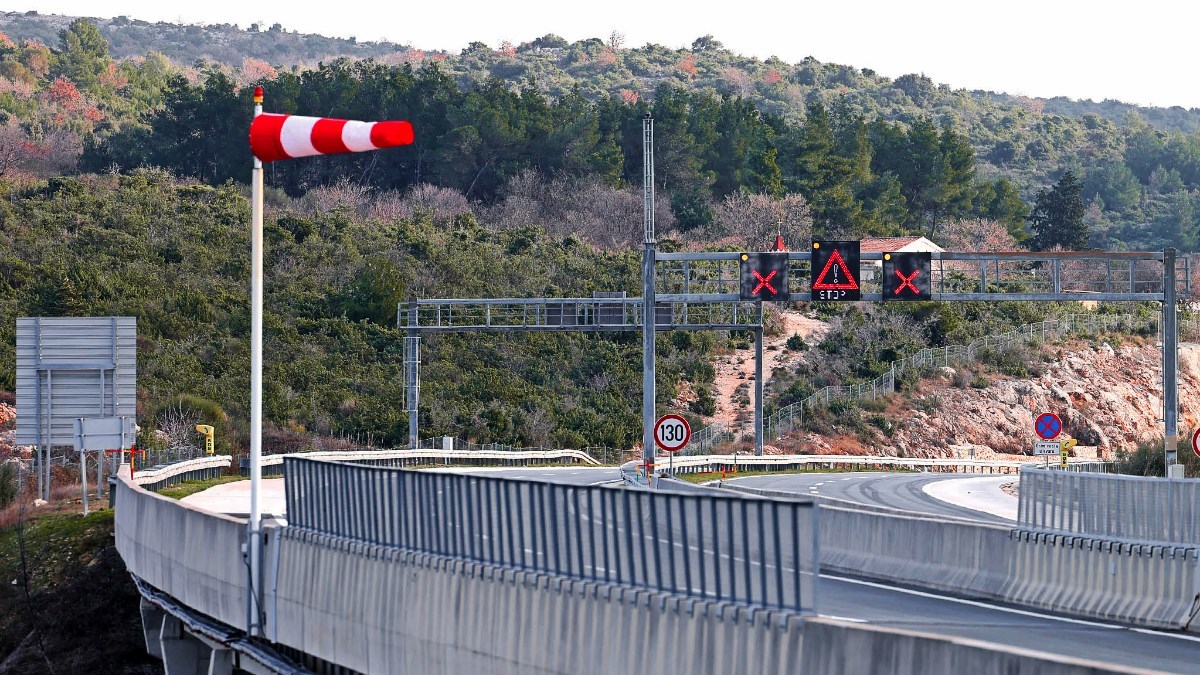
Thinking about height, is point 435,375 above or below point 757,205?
below

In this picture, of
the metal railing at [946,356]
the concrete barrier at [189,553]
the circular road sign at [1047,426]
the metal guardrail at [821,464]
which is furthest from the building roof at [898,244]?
the concrete barrier at [189,553]

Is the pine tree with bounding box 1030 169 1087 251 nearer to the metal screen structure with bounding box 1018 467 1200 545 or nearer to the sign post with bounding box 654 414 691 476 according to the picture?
the sign post with bounding box 654 414 691 476

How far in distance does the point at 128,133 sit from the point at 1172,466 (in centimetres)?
8935

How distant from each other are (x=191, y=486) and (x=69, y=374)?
7669mm

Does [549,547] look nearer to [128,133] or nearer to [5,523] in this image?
[5,523]

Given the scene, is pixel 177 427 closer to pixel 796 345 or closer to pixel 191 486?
pixel 191 486

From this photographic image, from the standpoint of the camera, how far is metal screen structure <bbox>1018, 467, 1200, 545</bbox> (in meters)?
17.2

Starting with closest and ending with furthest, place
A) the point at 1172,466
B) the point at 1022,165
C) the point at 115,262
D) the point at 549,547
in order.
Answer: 1. the point at 549,547
2. the point at 1172,466
3. the point at 115,262
4. the point at 1022,165

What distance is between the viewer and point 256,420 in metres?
14.9

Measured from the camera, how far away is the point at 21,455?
46406 mm

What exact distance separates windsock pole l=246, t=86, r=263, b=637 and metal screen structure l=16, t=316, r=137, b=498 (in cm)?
1435

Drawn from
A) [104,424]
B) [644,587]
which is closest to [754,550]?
[644,587]

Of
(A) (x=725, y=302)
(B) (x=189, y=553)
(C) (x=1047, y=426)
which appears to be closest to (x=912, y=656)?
(B) (x=189, y=553)

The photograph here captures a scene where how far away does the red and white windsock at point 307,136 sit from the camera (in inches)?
533
